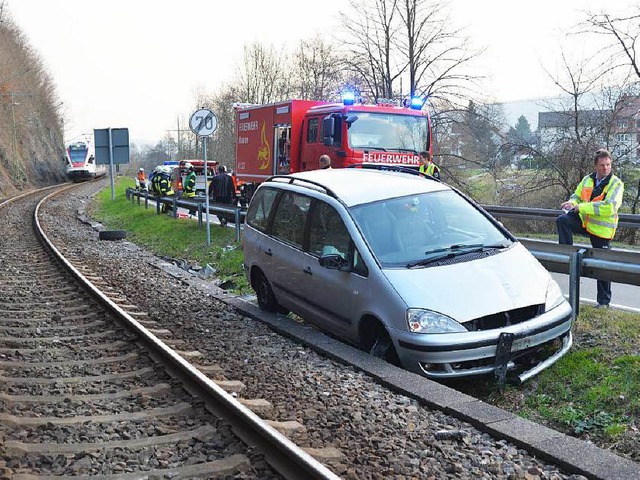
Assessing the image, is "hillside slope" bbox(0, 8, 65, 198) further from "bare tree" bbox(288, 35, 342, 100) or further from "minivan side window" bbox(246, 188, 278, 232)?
"minivan side window" bbox(246, 188, 278, 232)

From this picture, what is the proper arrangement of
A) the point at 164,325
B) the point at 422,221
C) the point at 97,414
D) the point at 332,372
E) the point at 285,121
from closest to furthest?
the point at 97,414, the point at 332,372, the point at 422,221, the point at 164,325, the point at 285,121

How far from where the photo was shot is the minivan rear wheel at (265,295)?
28.5 feet

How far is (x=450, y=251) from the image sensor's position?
21.5ft

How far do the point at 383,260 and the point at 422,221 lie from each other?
76 cm

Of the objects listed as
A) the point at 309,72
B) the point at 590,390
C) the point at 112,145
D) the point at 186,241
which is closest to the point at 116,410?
the point at 590,390

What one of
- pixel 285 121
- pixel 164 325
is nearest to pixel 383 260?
pixel 164 325

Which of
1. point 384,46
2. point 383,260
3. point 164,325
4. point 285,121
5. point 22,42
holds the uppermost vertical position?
point 22,42

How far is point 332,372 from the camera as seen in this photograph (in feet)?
20.2

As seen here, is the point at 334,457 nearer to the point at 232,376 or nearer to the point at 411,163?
the point at 232,376

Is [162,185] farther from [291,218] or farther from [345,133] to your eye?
[291,218]

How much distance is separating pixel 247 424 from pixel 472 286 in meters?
2.24

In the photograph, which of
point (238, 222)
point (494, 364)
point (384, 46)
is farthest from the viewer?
point (384, 46)

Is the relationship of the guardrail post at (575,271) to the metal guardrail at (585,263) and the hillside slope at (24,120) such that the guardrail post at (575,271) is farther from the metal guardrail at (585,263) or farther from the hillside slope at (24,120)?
the hillside slope at (24,120)

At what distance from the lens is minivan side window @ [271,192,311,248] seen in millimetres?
7859
